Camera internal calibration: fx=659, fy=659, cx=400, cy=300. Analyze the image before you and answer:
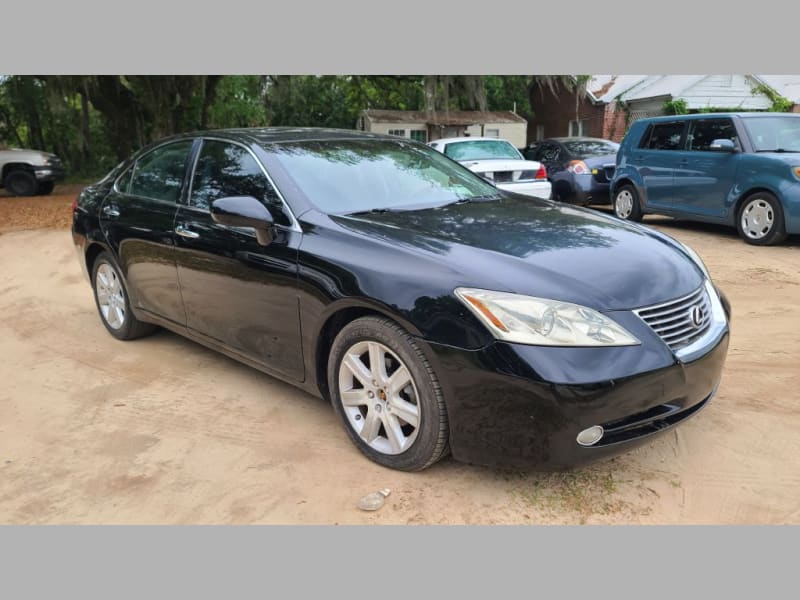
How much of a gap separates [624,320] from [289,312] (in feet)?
5.49

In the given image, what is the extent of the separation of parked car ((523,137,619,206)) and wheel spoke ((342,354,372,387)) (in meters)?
9.33

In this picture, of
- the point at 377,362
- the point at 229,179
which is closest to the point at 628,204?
the point at 229,179

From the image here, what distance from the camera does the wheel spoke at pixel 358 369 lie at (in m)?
3.10

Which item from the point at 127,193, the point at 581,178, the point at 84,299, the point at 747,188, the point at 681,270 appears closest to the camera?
the point at 681,270

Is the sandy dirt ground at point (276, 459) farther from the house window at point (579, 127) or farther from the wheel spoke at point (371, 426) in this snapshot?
the house window at point (579, 127)

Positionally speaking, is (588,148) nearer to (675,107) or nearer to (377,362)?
(675,107)

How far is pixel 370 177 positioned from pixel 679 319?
1863mm

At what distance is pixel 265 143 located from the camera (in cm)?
388

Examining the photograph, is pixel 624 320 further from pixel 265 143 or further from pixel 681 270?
pixel 265 143

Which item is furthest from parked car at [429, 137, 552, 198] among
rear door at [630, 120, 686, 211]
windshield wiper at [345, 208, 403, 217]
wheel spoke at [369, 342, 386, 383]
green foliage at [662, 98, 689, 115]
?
green foliage at [662, 98, 689, 115]

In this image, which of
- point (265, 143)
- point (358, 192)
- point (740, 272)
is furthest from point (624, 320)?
point (740, 272)

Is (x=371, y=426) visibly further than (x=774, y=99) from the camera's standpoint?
No

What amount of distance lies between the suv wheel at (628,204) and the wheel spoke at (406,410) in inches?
323

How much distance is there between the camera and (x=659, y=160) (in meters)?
9.73
